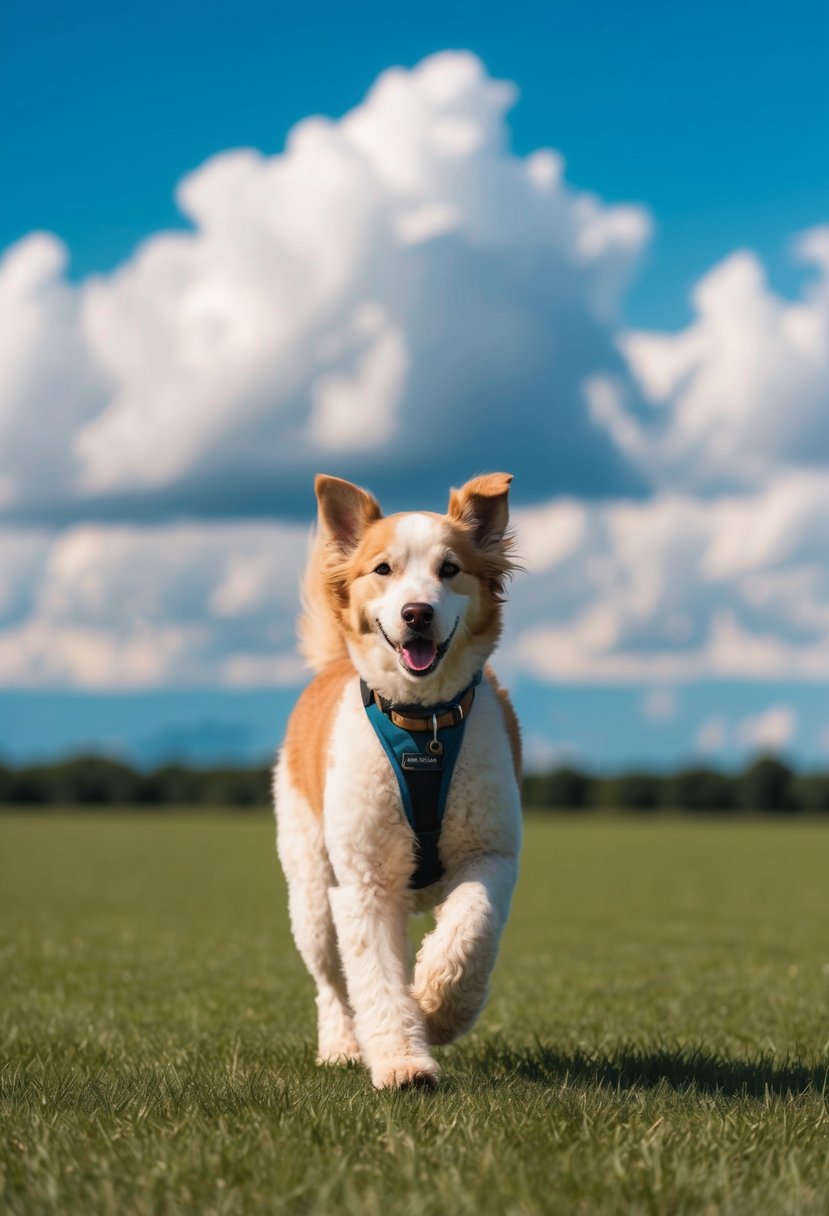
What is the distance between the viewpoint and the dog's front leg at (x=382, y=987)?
5.32 metres

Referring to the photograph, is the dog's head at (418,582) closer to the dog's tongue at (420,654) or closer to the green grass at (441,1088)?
the dog's tongue at (420,654)

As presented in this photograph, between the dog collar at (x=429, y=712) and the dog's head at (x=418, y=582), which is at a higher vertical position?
the dog's head at (x=418, y=582)

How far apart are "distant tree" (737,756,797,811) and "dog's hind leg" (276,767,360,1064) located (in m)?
71.0

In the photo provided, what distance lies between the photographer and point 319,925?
6.90 meters

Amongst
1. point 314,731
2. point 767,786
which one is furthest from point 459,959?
point 767,786

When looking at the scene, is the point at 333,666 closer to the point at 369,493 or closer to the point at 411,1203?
the point at 369,493

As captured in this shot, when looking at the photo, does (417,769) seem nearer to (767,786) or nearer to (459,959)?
(459,959)

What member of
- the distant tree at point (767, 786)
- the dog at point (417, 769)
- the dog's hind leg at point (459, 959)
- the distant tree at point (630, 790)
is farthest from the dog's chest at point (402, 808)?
the distant tree at point (630, 790)

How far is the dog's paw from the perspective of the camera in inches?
206

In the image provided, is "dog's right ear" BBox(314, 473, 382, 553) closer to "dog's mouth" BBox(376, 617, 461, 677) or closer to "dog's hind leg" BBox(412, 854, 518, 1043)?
"dog's mouth" BBox(376, 617, 461, 677)

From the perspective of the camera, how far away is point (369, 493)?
6121 millimetres

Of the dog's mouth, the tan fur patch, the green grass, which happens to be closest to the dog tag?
the dog's mouth

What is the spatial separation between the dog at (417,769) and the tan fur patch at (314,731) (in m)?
0.24

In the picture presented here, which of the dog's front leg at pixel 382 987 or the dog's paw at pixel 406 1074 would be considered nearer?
the dog's paw at pixel 406 1074
